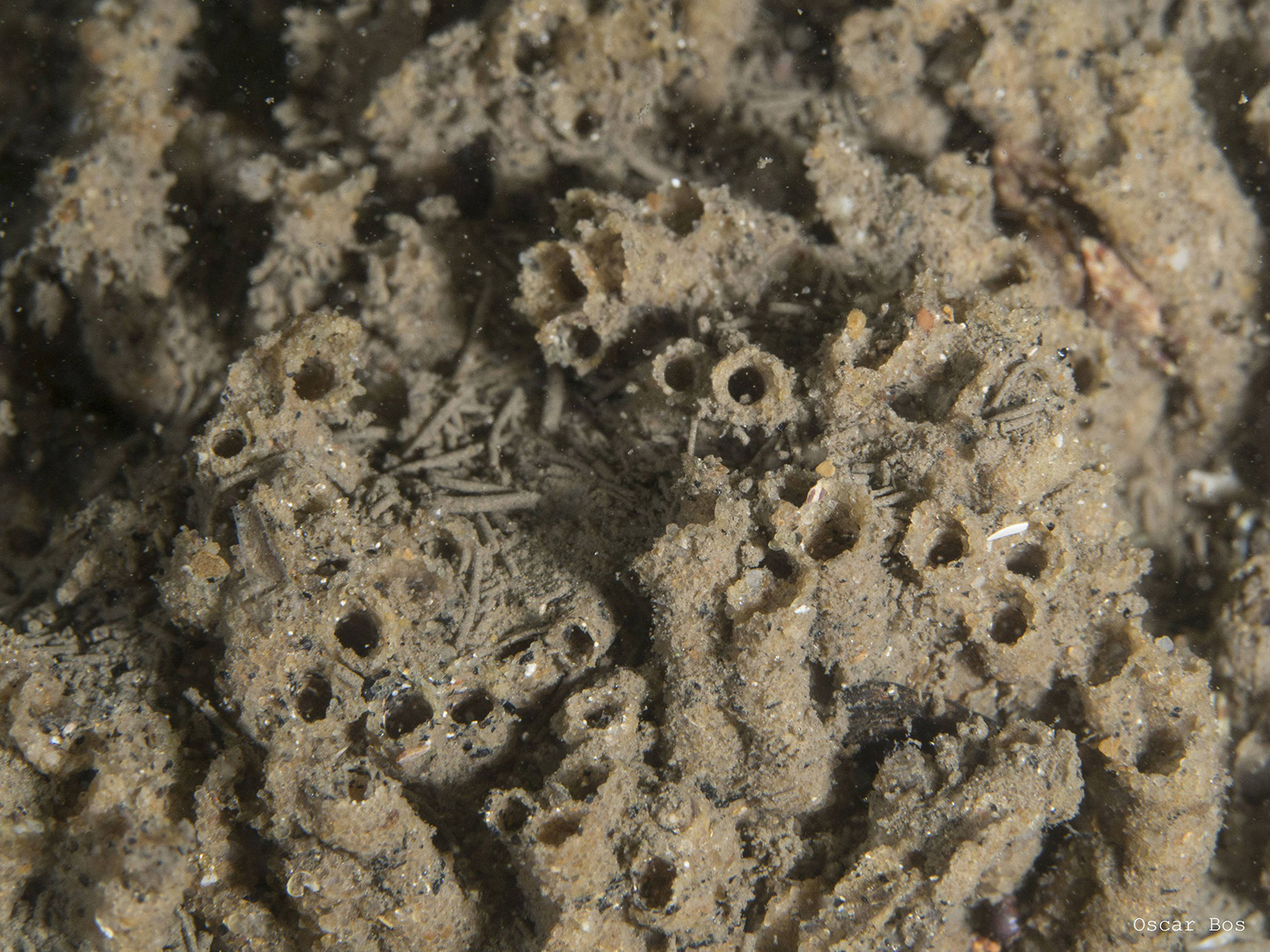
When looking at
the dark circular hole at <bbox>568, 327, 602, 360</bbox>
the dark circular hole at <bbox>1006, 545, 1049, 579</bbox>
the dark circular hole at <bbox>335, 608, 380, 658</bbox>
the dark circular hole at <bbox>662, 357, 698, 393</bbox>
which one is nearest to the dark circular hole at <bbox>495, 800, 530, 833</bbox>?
the dark circular hole at <bbox>335, 608, 380, 658</bbox>

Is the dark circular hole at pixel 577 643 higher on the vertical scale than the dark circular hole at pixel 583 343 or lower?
lower

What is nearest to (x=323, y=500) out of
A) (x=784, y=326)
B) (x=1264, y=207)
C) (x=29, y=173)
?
(x=784, y=326)

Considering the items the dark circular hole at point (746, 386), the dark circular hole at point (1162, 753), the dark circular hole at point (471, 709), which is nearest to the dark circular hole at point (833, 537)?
the dark circular hole at point (746, 386)

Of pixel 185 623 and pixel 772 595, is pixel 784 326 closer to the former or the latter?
pixel 772 595

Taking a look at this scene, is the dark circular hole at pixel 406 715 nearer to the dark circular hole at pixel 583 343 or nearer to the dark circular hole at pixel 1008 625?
the dark circular hole at pixel 583 343

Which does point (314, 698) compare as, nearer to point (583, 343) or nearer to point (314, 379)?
point (314, 379)

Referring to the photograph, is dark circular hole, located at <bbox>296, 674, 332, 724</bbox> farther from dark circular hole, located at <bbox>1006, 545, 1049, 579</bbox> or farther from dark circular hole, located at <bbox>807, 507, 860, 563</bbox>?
dark circular hole, located at <bbox>1006, 545, 1049, 579</bbox>
